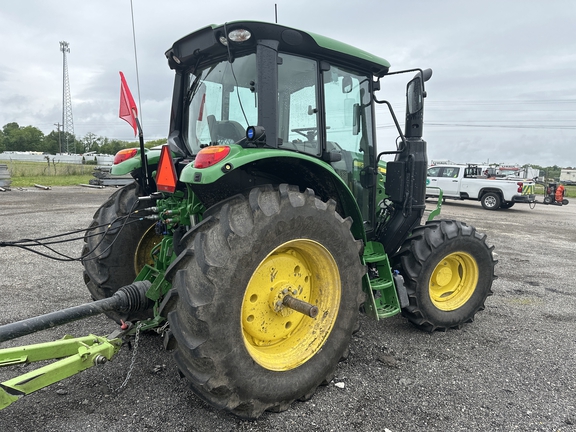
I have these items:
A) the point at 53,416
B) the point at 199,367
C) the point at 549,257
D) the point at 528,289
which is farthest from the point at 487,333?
the point at 549,257

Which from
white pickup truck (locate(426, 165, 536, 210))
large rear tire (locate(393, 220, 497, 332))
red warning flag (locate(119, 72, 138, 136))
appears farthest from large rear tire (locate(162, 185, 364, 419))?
white pickup truck (locate(426, 165, 536, 210))

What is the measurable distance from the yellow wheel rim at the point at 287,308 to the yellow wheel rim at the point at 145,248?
1.45m

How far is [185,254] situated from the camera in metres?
2.21

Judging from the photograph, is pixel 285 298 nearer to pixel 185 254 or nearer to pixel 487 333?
pixel 185 254

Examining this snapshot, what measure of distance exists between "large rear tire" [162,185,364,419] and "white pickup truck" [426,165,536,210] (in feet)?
43.4

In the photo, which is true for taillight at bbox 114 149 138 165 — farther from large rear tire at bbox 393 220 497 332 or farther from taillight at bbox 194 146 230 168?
large rear tire at bbox 393 220 497 332

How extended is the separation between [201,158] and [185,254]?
578mm

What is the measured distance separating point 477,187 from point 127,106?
16899 millimetres

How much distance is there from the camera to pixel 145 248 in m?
3.59

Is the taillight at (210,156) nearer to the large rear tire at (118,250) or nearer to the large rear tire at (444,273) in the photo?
the large rear tire at (118,250)

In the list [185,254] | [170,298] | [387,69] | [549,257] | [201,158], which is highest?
[387,69]

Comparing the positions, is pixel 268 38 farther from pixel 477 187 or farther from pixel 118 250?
pixel 477 187

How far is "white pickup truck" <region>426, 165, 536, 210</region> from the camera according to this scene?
16.0 m

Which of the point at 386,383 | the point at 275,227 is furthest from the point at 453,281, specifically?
the point at 275,227
